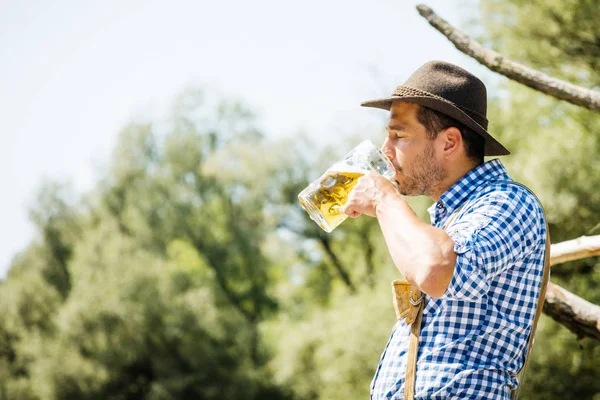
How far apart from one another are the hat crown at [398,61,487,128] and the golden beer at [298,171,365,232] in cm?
33

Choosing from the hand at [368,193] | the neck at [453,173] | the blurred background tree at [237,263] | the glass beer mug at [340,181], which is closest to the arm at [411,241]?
the hand at [368,193]

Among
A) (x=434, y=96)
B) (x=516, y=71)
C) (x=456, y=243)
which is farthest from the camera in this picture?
(x=516, y=71)

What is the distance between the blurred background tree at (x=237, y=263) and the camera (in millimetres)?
13109

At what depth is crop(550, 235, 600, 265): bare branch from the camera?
2.84 meters

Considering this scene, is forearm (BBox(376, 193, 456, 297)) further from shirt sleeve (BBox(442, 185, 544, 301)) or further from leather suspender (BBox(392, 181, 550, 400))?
leather suspender (BBox(392, 181, 550, 400))

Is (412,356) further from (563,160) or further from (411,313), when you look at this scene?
(563,160)

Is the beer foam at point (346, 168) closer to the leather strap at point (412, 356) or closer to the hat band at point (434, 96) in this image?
the hat band at point (434, 96)

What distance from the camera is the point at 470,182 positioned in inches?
74.4

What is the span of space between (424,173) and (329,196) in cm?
29

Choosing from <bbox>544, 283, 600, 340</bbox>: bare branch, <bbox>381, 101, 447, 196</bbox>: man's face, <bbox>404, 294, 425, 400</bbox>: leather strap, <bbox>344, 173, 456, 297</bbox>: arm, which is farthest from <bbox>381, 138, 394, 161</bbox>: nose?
<bbox>544, 283, 600, 340</bbox>: bare branch

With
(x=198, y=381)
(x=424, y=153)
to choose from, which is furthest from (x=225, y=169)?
(x=424, y=153)

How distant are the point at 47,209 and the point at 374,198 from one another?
2231 centimetres

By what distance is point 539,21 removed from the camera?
13211 mm

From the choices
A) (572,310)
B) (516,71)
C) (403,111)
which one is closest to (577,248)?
(572,310)
